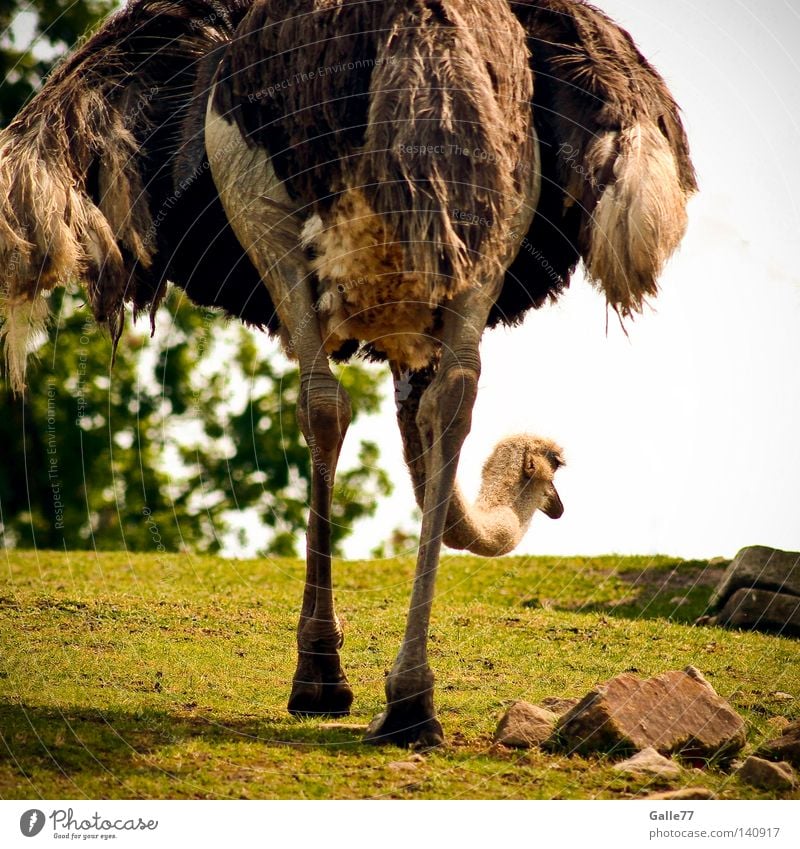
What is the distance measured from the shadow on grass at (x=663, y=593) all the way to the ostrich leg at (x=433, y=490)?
473 centimetres

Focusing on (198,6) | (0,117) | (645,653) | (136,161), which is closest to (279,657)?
(645,653)

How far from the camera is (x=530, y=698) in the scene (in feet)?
28.3

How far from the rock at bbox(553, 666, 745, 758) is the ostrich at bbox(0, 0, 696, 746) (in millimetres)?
776

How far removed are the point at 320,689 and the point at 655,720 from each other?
201 centimetres

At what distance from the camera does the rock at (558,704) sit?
773 centimetres

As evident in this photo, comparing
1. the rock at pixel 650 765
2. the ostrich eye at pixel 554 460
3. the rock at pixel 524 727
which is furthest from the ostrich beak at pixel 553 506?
the rock at pixel 650 765

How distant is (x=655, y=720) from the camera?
7047mm

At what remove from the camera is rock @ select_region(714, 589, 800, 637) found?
10875 mm

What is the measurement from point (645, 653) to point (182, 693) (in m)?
3.42

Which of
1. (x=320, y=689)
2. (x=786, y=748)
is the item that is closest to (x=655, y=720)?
(x=786, y=748)

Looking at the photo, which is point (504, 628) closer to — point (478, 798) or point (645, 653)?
point (645, 653)

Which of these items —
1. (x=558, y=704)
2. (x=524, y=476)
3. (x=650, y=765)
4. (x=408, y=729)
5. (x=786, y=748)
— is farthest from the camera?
(x=524, y=476)

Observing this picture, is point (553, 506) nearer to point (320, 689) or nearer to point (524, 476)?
point (524, 476)

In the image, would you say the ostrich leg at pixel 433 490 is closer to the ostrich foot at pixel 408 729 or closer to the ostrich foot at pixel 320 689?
the ostrich foot at pixel 408 729
